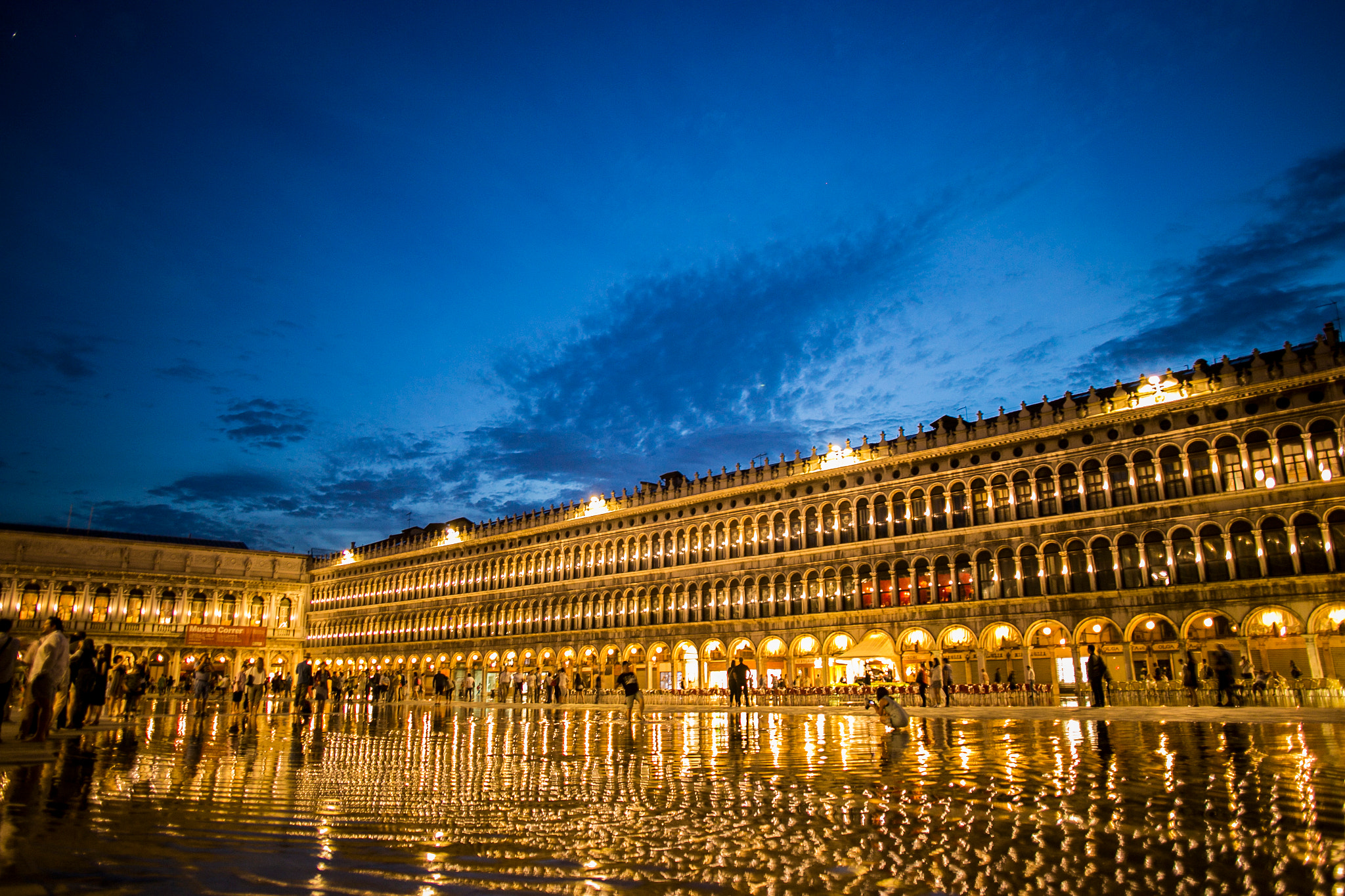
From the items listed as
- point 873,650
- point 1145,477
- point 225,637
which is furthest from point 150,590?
point 1145,477

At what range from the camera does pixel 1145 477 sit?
37.9 metres

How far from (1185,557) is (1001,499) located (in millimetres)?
8416

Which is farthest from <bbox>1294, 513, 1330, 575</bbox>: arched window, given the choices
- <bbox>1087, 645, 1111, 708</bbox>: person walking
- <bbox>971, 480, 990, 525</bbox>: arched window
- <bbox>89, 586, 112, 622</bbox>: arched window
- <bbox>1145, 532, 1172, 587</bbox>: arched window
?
<bbox>89, 586, 112, 622</bbox>: arched window

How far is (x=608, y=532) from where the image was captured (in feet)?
198

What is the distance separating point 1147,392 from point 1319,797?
→ 3446 cm

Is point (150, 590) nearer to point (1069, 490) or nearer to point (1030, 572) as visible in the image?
point (1030, 572)

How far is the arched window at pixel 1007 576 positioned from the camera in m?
40.4

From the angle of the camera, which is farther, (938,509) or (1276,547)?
(938,509)

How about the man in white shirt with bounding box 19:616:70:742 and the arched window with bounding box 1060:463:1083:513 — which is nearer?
the man in white shirt with bounding box 19:616:70:742

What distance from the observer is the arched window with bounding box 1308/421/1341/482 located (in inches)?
1307

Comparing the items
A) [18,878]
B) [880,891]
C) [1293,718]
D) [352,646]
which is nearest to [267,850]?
[18,878]

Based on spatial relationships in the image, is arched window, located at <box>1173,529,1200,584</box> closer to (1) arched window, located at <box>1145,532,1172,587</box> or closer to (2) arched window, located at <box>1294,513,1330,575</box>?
(1) arched window, located at <box>1145,532,1172,587</box>

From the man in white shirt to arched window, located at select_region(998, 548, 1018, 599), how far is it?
3793 cm

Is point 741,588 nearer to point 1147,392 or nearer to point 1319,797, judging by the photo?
point 1147,392
